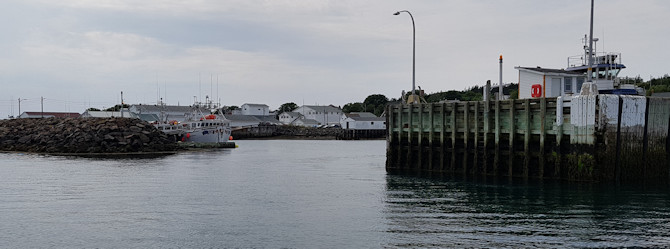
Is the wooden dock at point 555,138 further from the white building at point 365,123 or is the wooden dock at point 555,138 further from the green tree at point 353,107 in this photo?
the green tree at point 353,107

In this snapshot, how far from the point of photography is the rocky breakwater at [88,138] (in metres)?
55.7

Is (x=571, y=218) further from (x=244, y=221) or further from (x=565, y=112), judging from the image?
(x=244, y=221)

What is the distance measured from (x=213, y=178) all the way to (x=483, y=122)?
614 inches

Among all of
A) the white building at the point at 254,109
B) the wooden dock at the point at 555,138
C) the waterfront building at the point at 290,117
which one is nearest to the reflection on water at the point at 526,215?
the wooden dock at the point at 555,138

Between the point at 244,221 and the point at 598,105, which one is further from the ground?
the point at 598,105

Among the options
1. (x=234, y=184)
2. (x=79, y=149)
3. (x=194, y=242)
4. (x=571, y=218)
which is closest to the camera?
(x=194, y=242)

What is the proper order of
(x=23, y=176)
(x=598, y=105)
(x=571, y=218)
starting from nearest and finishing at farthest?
(x=571, y=218) → (x=598, y=105) → (x=23, y=176)

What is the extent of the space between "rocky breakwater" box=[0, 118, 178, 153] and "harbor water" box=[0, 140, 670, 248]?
24558mm

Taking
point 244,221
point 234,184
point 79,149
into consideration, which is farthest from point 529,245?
point 79,149

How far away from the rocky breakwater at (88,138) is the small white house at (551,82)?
1494 inches

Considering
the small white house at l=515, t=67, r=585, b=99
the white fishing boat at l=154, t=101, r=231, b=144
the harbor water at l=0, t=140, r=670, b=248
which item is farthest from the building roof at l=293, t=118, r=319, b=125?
the harbor water at l=0, t=140, r=670, b=248

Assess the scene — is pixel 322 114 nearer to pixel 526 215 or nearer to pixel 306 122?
pixel 306 122

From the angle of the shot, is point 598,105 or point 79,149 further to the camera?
point 79,149

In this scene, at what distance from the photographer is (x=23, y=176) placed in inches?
1292
